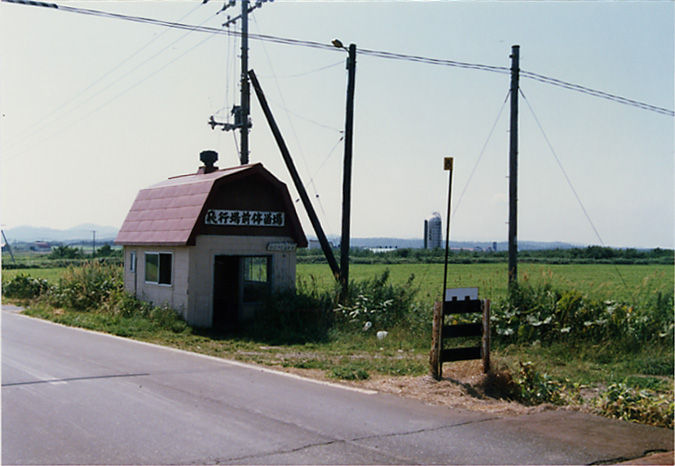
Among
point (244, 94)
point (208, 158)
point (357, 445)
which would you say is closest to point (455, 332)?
point (357, 445)

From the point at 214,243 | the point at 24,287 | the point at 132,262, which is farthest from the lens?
the point at 24,287

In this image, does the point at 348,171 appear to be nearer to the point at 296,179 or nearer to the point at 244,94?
the point at 296,179

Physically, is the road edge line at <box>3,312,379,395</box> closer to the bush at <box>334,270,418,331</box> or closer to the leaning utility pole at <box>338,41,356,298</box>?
the bush at <box>334,270,418,331</box>

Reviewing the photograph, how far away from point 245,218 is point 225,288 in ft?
9.01

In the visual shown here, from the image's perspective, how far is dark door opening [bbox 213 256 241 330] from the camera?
1916 centimetres

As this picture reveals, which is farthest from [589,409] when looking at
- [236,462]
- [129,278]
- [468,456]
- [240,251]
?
[129,278]

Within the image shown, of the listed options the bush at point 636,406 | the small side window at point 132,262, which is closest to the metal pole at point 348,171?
the small side window at point 132,262

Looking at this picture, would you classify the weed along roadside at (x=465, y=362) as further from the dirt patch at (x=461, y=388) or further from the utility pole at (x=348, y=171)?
the utility pole at (x=348, y=171)

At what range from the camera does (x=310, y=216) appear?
19.9m

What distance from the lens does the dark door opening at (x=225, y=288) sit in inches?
754

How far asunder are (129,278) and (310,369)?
1091 centimetres

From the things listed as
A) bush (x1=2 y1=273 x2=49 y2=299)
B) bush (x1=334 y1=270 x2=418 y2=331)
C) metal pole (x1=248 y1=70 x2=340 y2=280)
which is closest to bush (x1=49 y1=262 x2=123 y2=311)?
bush (x1=2 y1=273 x2=49 y2=299)

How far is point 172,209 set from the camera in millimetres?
18531

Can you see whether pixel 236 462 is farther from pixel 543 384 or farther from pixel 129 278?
pixel 129 278
